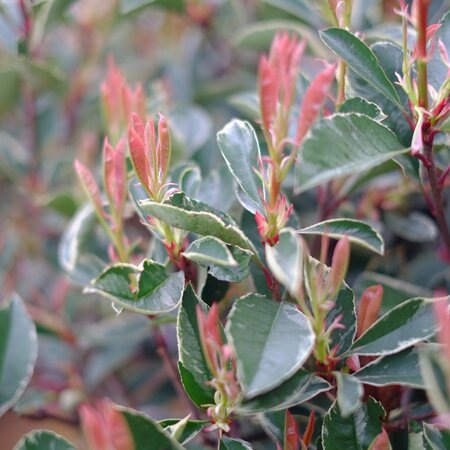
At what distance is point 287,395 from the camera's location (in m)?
0.55

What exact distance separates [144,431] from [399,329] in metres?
0.24

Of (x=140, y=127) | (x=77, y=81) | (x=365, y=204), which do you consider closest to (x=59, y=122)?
(x=77, y=81)

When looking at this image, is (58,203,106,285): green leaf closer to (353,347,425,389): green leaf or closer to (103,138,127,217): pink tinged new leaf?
(103,138,127,217): pink tinged new leaf

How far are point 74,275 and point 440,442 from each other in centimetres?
50

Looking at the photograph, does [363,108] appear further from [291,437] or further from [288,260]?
[291,437]

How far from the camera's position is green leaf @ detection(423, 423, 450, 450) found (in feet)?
1.88

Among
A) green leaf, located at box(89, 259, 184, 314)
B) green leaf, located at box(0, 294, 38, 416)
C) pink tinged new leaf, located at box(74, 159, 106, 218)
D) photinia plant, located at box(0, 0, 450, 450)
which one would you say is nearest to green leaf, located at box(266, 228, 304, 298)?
photinia plant, located at box(0, 0, 450, 450)

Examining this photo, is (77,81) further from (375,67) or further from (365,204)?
(375,67)

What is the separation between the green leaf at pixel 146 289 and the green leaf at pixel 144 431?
0.10 m

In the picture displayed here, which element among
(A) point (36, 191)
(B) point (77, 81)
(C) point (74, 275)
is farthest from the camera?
(B) point (77, 81)

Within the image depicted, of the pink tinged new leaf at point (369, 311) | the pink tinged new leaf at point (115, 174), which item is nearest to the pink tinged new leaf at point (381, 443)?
the pink tinged new leaf at point (369, 311)

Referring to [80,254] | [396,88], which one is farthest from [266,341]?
[80,254]

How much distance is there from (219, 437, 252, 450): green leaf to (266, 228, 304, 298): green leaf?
0.15 meters

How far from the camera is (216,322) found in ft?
1.83
